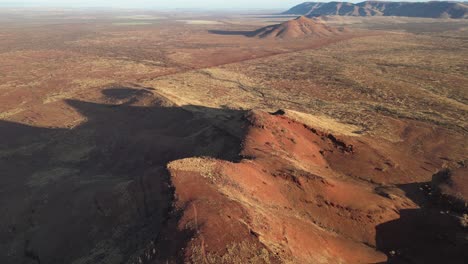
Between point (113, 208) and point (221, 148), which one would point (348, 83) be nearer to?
point (221, 148)

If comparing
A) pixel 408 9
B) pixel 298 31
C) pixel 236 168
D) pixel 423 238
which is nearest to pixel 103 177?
pixel 236 168

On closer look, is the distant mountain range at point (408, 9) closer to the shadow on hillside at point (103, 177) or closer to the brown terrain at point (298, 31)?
the brown terrain at point (298, 31)

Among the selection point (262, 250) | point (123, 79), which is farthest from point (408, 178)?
point (123, 79)

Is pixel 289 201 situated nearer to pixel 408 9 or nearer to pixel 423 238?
pixel 423 238

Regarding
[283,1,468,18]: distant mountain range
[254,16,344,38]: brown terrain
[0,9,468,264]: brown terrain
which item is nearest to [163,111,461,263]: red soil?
[0,9,468,264]: brown terrain

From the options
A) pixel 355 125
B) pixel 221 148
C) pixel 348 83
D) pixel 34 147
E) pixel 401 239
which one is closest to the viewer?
pixel 401 239

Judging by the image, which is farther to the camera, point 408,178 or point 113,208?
point 408,178
